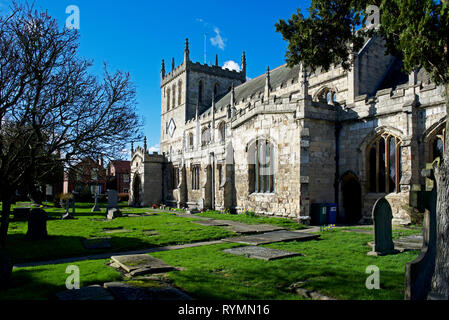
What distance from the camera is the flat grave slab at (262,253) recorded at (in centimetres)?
805

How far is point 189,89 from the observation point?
4634 centimetres

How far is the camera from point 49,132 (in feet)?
33.0

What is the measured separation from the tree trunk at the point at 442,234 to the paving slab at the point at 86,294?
4.60m

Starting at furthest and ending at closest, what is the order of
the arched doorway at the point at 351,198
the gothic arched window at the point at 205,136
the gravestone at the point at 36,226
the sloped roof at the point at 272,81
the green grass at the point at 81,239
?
the gothic arched window at the point at 205,136 → the sloped roof at the point at 272,81 → the arched doorway at the point at 351,198 → the gravestone at the point at 36,226 → the green grass at the point at 81,239

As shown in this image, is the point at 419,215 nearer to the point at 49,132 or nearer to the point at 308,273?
the point at 308,273

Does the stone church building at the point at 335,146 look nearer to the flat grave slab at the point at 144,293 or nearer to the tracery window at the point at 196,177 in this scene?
the tracery window at the point at 196,177

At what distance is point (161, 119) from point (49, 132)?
44.9 metres

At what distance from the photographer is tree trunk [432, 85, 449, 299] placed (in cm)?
477

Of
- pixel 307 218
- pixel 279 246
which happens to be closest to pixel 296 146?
pixel 307 218

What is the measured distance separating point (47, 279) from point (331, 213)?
1287 centimetres

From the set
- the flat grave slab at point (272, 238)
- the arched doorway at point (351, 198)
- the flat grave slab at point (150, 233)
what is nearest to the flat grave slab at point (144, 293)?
the flat grave slab at point (272, 238)

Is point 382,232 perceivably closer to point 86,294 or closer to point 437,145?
point 86,294

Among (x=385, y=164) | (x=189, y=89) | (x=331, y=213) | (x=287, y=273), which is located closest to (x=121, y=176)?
Answer: (x=189, y=89)

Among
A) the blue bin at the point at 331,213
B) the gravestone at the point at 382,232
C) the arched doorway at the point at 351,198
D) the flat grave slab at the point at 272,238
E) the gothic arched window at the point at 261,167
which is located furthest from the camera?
the gothic arched window at the point at 261,167
